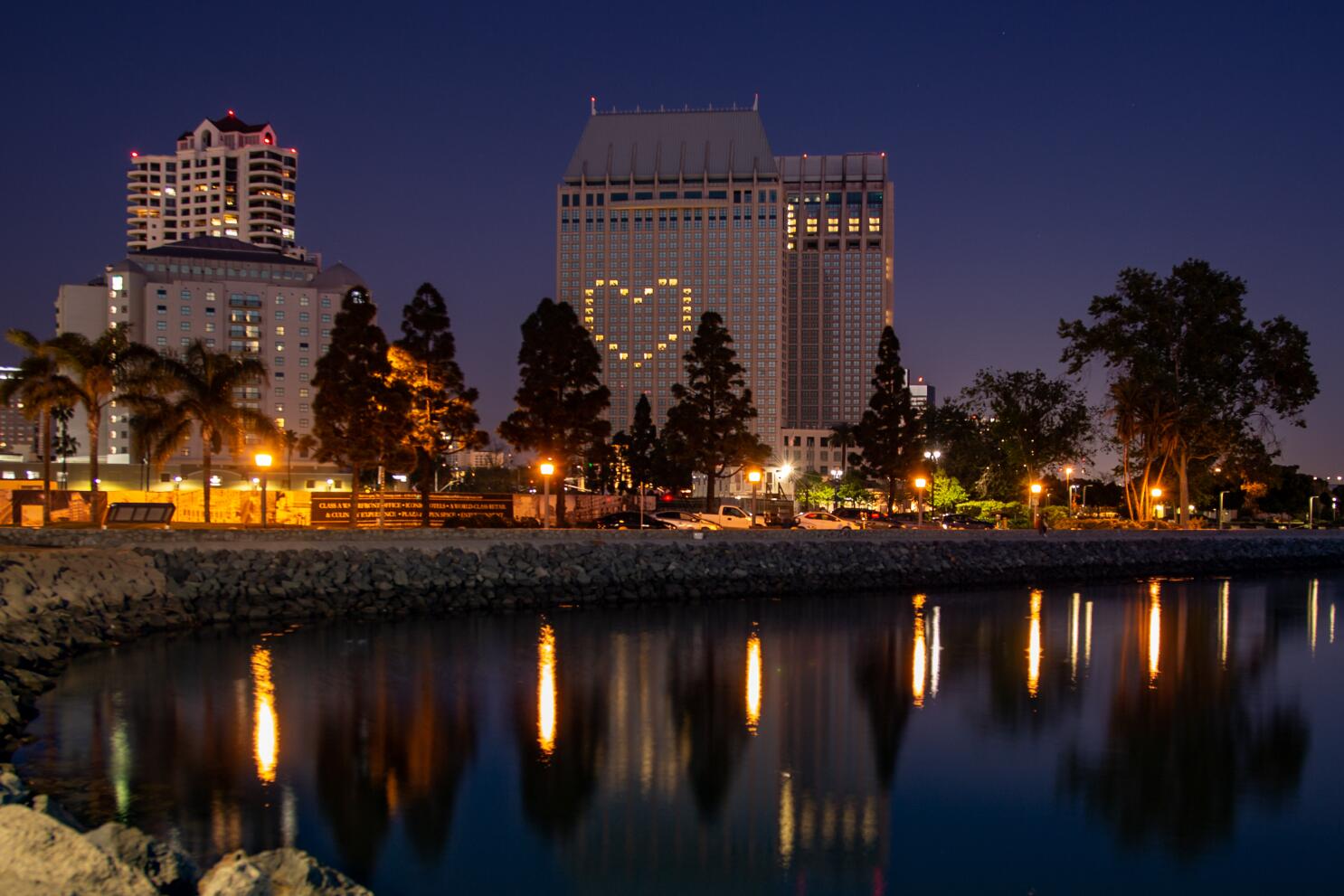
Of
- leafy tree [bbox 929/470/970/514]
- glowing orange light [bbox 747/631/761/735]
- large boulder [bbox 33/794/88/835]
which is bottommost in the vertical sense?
glowing orange light [bbox 747/631/761/735]

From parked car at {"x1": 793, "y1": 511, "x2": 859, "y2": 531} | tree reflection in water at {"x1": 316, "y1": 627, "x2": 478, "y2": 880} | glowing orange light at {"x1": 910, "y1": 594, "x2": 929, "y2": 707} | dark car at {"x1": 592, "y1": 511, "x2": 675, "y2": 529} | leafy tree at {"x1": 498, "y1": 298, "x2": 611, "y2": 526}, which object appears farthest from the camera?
parked car at {"x1": 793, "y1": 511, "x2": 859, "y2": 531}

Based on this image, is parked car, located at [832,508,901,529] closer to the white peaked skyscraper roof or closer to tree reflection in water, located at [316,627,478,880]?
tree reflection in water, located at [316,627,478,880]

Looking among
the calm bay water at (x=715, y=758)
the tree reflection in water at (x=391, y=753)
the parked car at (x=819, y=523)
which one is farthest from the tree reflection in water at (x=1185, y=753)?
the parked car at (x=819, y=523)

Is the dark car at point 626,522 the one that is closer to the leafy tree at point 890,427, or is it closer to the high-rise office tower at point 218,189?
the leafy tree at point 890,427

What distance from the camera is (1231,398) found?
192 ft

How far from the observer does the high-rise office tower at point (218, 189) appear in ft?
626

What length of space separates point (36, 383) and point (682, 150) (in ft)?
500

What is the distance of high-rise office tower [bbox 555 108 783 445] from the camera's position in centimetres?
18275

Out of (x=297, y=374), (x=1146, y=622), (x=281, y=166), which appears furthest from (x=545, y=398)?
(x=281, y=166)

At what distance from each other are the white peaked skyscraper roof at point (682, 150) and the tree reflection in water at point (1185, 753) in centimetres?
16741

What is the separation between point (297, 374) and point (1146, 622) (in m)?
128

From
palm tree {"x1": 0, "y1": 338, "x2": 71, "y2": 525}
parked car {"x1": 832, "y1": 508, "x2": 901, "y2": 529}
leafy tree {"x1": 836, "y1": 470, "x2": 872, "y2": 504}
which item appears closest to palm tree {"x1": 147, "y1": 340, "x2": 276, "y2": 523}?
palm tree {"x1": 0, "y1": 338, "x2": 71, "y2": 525}

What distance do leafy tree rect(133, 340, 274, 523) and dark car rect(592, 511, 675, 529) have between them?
52.0 feet

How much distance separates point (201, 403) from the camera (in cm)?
4297
